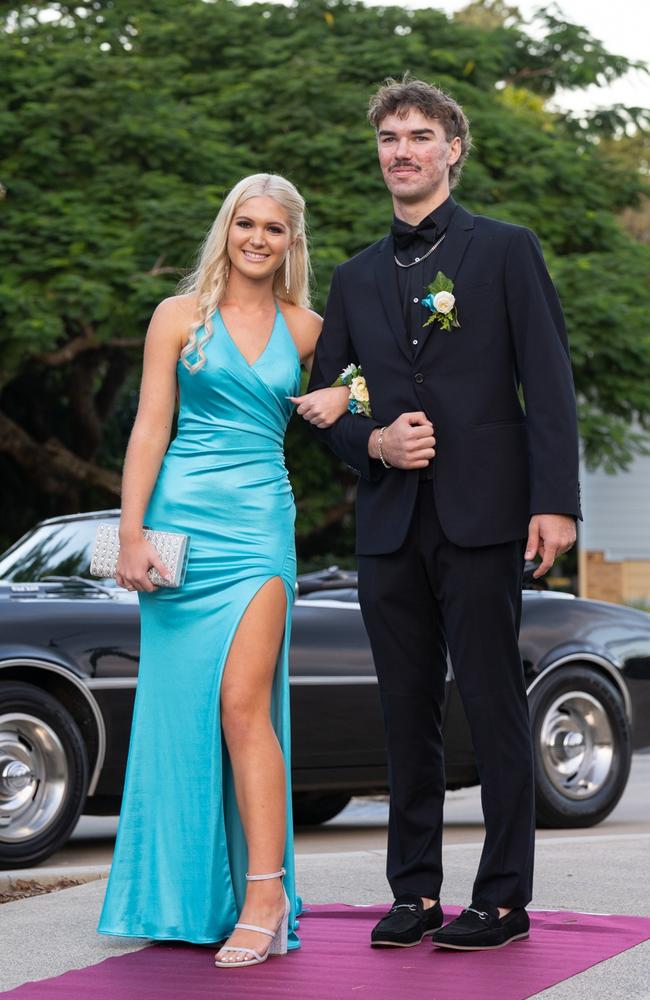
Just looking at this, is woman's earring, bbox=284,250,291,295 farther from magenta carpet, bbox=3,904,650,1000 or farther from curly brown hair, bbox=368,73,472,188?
magenta carpet, bbox=3,904,650,1000

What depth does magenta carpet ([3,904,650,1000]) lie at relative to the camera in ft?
12.6

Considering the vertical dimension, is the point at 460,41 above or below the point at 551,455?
above

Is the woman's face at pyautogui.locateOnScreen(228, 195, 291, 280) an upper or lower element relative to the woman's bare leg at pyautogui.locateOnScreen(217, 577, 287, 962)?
upper

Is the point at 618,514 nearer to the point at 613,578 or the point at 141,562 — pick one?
the point at 613,578

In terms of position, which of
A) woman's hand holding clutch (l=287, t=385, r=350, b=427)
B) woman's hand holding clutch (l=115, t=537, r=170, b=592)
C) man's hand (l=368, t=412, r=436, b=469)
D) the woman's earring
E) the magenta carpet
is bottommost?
the magenta carpet

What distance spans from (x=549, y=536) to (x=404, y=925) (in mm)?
1083

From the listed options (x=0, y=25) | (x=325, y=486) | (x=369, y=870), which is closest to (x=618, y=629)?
(x=369, y=870)

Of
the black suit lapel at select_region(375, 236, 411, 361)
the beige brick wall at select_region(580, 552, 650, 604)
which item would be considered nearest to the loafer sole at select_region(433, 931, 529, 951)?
the black suit lapel at select_region(375, 236, 411, 361)

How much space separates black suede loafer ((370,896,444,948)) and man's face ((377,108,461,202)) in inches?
73.4

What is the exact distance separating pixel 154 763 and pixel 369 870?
1.50 meters

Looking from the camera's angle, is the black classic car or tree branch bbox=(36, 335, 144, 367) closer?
the black classic car

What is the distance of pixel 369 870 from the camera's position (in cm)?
573

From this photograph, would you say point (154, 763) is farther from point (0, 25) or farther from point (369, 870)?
point (0, 25)

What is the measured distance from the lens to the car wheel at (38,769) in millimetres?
6711
